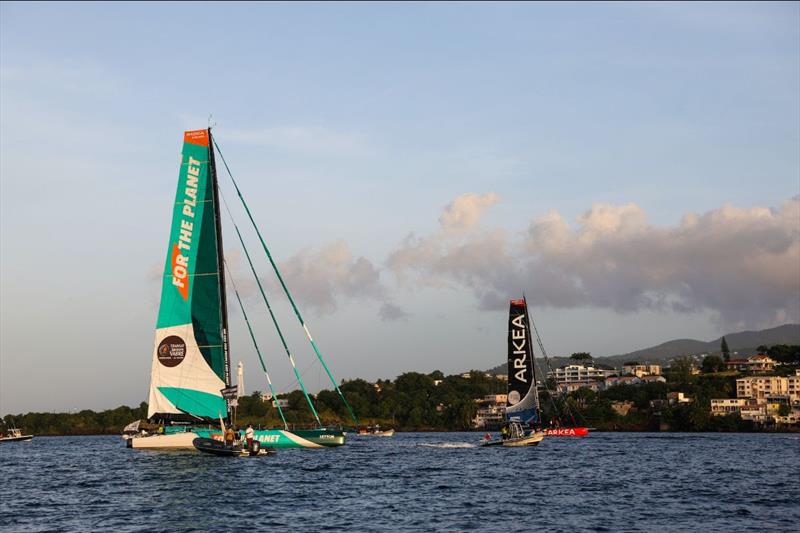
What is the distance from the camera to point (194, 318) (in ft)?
264

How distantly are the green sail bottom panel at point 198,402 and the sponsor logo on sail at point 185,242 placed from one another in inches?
316

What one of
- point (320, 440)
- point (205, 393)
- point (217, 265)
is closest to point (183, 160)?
point (217, 265)

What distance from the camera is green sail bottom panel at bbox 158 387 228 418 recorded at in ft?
260

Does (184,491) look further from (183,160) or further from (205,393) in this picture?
(183,160)

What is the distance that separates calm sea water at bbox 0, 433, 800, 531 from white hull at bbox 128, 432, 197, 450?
100 cm

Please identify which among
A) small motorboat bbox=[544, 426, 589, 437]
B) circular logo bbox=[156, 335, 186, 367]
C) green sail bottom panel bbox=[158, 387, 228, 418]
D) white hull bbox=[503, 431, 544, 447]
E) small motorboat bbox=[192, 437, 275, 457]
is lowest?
small motorboat bbox=[544, 426, 589, 437]

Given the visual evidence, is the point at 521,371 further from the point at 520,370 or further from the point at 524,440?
the point at 524,440

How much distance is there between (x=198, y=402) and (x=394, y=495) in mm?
31350

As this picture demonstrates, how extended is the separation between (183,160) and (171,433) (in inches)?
907

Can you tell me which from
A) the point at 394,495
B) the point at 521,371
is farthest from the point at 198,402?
the point at 521,371

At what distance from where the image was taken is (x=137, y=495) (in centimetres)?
5147

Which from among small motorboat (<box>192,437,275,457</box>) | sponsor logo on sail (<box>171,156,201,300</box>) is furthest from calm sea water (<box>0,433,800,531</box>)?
sponsor logo on sail (<box>171,156,201,300</box>)

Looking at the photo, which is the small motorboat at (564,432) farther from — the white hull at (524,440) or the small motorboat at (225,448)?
the small motorboat at (225,448)

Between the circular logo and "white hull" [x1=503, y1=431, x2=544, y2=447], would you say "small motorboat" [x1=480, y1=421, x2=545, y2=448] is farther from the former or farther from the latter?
the circular logo
